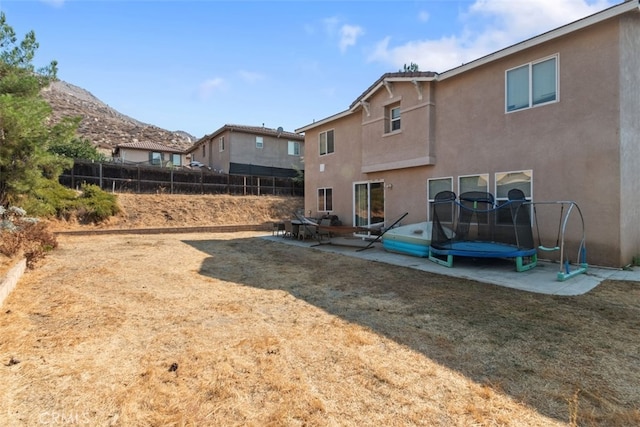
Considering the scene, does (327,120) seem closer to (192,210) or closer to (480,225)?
(480,225)

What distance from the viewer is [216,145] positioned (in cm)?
2758

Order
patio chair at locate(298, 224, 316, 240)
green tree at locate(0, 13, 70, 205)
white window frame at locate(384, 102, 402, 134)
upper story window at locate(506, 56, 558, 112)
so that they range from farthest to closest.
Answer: patio chair at locate(298, 224, 316, 240) < white window frame at locate(384, 102, 402, 134) < upper story window at locate(506, 56, 558, 112) < green tree at locate(0, 13, 70, 205)

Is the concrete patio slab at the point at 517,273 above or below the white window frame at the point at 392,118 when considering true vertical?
below

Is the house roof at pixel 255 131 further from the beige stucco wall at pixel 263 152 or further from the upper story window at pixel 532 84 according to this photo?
the upper story window at pixel 532 84

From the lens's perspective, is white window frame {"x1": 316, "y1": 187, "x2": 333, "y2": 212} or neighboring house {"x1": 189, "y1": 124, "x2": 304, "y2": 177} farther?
neighboring house {"x1": 189, "y1": 124, "x2": 304, "y2": 177}

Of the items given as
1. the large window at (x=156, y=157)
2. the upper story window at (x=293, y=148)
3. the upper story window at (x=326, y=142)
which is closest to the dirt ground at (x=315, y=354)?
the upper story window at (x=326, y=142)

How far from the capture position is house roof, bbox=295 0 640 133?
6.57 metres

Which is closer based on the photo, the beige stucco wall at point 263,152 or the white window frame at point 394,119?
the white window frame at point 394,119

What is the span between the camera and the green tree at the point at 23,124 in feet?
24.8

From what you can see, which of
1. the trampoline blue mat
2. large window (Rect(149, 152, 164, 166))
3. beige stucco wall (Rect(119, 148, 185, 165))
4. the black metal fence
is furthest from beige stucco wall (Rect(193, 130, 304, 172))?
the trampoline blue mat

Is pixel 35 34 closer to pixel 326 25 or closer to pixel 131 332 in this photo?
pixel 326 25

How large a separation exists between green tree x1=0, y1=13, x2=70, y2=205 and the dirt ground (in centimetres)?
379

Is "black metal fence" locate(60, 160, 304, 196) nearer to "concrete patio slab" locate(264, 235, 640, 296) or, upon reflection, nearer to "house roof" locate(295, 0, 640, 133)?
"house roof" locate(295, 0, 640, 133)

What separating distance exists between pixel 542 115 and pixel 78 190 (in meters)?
21.1
